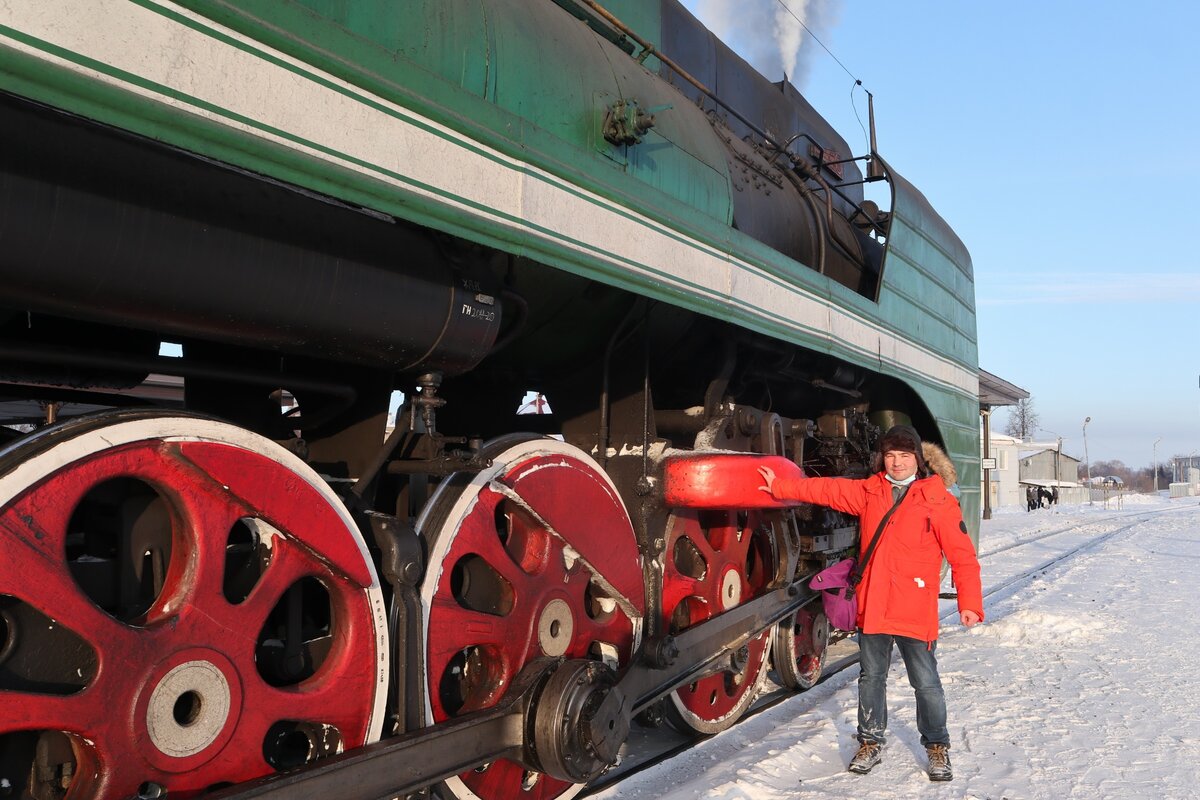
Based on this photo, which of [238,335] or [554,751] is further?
[554,751]

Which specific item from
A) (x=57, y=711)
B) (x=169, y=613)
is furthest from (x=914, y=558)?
(x=57, y=711)

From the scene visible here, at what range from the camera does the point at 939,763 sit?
3.51 meters

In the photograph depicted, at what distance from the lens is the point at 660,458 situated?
3.51 meters

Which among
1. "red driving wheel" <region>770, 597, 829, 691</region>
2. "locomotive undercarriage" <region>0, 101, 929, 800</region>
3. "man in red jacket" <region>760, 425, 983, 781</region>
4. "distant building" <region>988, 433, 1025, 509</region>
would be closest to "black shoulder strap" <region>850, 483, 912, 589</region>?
"man in red jacket" <region>760, 425, 983, 781</region>

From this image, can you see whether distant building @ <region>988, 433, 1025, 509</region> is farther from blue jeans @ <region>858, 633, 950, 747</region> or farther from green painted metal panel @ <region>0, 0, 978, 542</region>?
green painted metal panel @ <region>0, 0, 978, 542</region>

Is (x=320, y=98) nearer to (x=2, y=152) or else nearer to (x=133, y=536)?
Answer: (x=2, y=152)

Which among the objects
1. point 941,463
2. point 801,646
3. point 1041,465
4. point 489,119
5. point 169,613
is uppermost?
point 1041,465

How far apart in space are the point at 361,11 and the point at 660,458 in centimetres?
203

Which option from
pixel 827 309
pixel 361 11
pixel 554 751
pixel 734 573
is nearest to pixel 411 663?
pixel 554 751

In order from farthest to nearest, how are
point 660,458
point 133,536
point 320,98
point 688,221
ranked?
1. point 660,458
2. point 688,221
3. point 133,536
4. point 320,98

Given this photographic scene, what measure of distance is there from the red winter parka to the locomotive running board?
0.65 m

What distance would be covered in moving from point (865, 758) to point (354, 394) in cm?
254

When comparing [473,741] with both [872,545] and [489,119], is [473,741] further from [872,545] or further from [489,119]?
[872,545]

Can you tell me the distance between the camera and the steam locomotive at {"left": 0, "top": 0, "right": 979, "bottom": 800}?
161 cm
